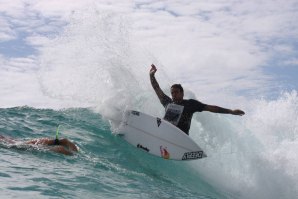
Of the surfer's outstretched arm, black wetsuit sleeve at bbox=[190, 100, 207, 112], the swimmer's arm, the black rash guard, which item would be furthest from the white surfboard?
the swimmer's arm

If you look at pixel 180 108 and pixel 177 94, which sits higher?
pixel 177 94

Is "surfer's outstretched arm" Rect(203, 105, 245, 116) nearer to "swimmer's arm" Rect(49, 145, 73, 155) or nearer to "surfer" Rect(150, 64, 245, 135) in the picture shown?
"surfer" Rect(150, 64, 245, 135)

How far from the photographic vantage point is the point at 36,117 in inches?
561

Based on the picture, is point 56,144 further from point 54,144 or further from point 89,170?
point 89,170

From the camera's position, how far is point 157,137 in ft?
32.9

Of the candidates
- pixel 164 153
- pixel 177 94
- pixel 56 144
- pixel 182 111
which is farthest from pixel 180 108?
pixel 56 144

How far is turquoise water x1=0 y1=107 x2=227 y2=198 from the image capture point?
5.86 m

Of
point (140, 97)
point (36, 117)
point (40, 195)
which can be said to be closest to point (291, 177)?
point (140, 97)

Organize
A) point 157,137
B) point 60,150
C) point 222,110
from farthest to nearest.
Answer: point 157,137
point 222,110
point 60,150

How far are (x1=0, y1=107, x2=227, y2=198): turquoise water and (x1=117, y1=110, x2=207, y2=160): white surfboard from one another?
0.95ft

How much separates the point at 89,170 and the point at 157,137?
2.98 metres

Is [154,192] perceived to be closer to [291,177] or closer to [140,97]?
[291,177]

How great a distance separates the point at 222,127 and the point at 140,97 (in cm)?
301

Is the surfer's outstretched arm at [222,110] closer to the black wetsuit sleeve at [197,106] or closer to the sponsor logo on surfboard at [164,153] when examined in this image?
the black wetsuit sleeve at [197,106]
